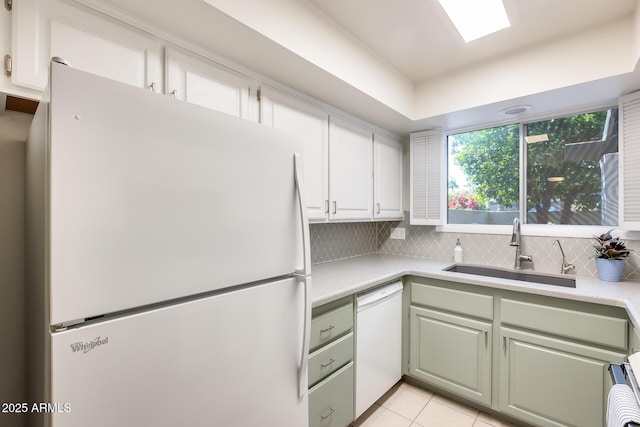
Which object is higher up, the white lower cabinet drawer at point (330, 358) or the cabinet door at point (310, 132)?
the cabinet door at point (310, 132)

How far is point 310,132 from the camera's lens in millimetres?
1886

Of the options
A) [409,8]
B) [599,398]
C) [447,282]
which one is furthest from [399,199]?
[599,398]

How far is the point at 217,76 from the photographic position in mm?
1405

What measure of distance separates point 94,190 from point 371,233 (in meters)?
2.60

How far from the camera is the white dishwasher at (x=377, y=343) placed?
1757mm

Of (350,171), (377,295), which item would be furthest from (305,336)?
(350,171)

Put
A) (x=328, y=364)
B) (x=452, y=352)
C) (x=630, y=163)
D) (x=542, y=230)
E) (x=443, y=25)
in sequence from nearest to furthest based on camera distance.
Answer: (x=328, y=364), (x=443, y=25), (x=630, y=163), (x=452, y=352), (x=542, y=230)

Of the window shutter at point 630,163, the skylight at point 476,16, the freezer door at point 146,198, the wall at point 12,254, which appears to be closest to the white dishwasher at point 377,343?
the freezer door at point 146,198

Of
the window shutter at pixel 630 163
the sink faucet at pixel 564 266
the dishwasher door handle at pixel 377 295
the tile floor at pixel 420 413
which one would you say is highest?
the window shutter at pixel 630 163

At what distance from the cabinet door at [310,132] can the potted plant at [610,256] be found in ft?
5.88

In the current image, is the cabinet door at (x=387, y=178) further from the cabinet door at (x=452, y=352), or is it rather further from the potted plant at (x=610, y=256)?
the potted plant at (x=610, y=256)

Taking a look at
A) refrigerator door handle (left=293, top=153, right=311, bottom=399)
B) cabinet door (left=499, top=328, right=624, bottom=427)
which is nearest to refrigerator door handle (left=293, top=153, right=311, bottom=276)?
refrigerator door handle (left=293, top=153, right=311, bottom=399)

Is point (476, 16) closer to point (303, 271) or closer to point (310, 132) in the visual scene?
point (310, 132)

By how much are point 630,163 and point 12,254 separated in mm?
3206
